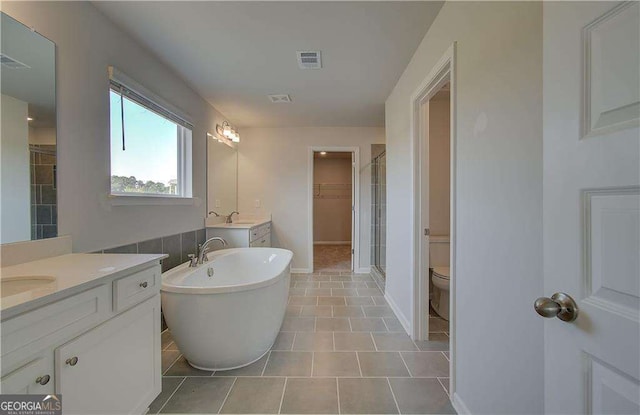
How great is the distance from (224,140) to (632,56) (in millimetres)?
3808

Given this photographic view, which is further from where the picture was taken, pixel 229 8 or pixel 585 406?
pixel 229 8

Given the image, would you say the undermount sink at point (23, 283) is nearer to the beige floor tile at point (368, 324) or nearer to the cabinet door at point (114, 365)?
the cabinet door at point (114, 365)

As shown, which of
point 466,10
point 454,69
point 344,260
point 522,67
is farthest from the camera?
point 344,260

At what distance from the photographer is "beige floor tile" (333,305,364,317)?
2.70 metres

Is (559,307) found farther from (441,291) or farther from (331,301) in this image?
(331,301)

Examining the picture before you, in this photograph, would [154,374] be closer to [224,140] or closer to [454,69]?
[454,69]

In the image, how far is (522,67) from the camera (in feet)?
3.19

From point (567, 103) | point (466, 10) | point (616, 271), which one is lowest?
point (616, 271)

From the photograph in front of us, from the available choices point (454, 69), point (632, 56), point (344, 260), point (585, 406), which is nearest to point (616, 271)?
point (585, 406)

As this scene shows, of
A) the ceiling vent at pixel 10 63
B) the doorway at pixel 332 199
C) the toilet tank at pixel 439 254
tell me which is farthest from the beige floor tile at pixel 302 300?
the doorway at pixel 332 199

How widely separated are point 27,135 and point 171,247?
1344 millimetres

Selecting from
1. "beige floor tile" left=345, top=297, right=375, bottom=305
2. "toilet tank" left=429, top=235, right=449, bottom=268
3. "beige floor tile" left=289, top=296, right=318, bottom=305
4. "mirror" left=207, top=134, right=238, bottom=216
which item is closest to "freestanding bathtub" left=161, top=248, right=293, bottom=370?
"beige floor tile" left=289, top=296, right=318, bottom=305

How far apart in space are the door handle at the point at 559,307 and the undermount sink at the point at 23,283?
5.43 ft

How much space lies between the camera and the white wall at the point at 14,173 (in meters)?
1.19
